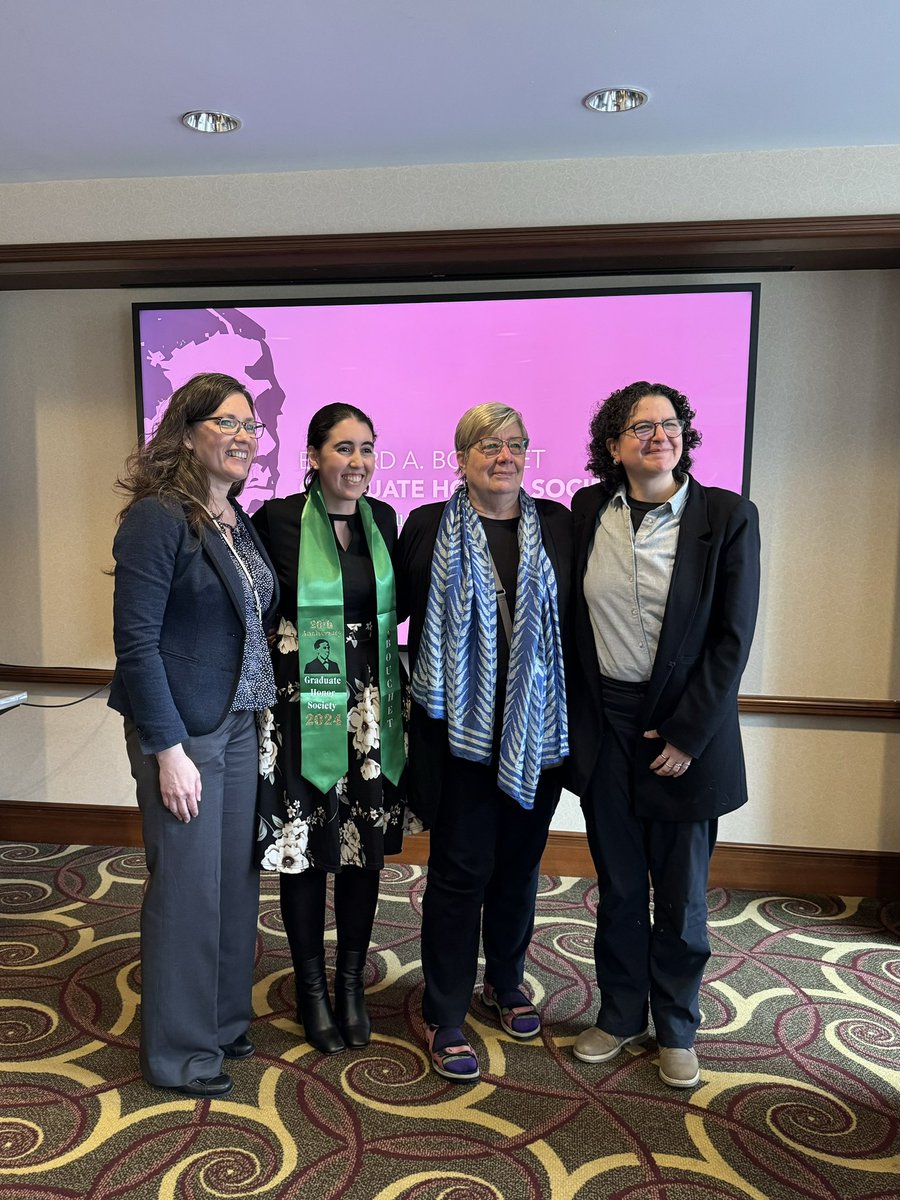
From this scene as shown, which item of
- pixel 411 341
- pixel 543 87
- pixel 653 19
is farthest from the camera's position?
pixel 411 341

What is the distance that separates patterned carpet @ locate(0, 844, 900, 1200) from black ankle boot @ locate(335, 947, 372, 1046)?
0.08 meters

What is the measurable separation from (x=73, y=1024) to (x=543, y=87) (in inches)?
113

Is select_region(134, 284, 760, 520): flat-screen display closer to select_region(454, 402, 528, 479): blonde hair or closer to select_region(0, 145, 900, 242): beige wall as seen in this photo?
select_region(0, 145, 900, 242): beige wall

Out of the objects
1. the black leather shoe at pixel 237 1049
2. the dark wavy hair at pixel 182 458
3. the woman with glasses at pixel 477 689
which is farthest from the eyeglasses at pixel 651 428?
the black leather shoe at pixel 237 1049

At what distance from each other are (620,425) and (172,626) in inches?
45.4

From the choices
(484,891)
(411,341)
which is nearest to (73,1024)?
(484,891)

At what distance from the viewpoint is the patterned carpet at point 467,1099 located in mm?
1859

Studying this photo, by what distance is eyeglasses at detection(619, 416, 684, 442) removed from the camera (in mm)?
2125

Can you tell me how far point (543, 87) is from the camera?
2.54 metres

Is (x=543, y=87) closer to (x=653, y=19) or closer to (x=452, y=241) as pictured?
(x=653, y=19)

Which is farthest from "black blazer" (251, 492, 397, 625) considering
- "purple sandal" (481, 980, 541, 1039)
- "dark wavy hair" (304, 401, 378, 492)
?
"purple sandal" (481, 980, 541, 1039)

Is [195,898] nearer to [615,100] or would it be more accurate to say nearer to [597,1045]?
[597,1045]

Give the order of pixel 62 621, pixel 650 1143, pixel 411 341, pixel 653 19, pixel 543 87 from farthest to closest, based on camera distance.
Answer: pixel 62 621 < pixel 411 341 < pixel 543 87 < pixel 653 19 < pixel 650 1143

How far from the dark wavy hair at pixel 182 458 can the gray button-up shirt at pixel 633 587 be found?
37.1 inches
